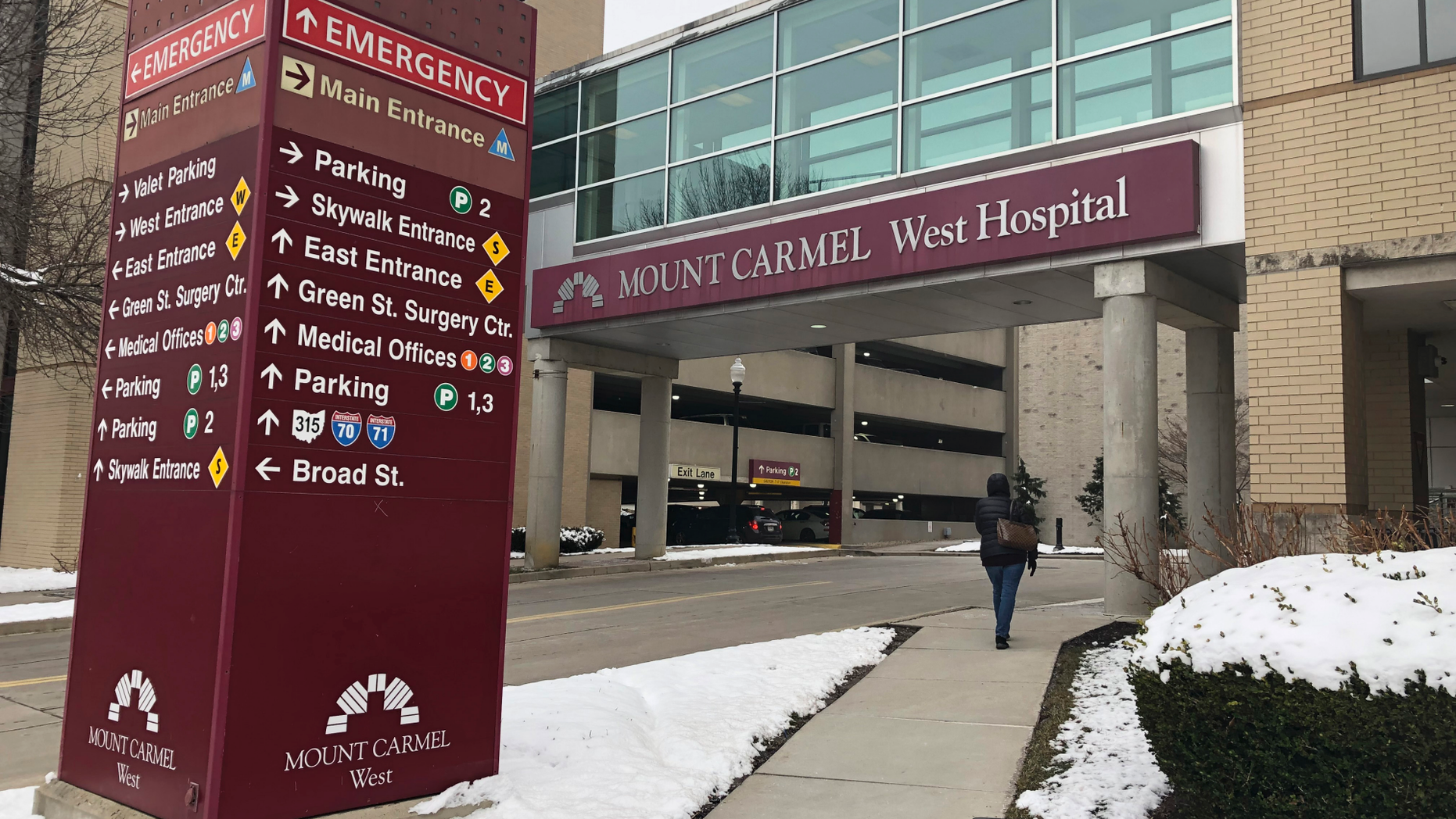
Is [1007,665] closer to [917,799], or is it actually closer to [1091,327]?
[917,799]

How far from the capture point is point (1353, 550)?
774 cm

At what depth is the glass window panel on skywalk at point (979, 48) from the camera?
608 inches

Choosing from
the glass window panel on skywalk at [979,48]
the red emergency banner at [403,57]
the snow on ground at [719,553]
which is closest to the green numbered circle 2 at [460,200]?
the red emergency banner at [403,57]

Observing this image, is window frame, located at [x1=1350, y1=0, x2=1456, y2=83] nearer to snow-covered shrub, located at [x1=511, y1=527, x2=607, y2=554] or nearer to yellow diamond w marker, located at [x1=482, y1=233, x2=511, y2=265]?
yellow diamond w marker, located at [x1=482, y1=233, x2=511, y2=265]

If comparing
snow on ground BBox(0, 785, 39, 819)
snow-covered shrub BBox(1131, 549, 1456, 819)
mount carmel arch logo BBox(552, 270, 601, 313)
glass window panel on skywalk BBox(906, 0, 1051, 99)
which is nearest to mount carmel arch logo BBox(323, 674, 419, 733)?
snow on ground BBox(0, 785, 39, 819)

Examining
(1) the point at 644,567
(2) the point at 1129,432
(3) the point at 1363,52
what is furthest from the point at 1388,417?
(1) the point at 644,567

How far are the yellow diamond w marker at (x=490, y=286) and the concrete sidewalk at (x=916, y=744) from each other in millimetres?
3030

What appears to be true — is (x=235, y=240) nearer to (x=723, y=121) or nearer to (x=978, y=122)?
(x=978, y=122)

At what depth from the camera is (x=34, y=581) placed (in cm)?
2017

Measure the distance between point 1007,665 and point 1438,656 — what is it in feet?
18.6

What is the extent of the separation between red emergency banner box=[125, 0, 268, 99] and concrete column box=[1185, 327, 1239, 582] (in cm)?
1443

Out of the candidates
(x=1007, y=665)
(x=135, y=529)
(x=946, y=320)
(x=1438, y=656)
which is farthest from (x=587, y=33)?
(x=1438, y=656)

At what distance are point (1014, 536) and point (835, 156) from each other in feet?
30.0

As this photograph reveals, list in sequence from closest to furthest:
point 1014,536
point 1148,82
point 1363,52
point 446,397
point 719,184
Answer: point 446,397, point 1014,536, point 1363,52, point 1148,82, point 719,184
